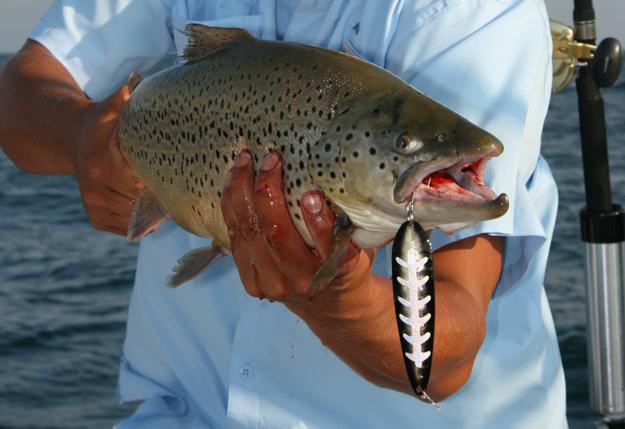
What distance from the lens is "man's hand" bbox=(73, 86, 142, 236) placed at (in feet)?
9.07

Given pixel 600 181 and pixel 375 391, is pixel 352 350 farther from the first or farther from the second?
pixel 600 181

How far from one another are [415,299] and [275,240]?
42 centimetres

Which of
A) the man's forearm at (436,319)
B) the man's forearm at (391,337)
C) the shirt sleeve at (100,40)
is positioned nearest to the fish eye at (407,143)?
the man's forearm at (436,319)

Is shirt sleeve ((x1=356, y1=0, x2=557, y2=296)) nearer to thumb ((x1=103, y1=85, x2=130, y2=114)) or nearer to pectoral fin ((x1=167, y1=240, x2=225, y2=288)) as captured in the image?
pectoral fin ((x1=167, y1=240, x2=225, y2=288))

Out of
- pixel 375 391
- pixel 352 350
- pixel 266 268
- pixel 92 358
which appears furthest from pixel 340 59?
pixel 92 358

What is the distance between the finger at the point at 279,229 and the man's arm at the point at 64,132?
0.56m

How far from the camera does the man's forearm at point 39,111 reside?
10.0 ft

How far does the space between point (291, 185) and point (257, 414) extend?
1009 mm

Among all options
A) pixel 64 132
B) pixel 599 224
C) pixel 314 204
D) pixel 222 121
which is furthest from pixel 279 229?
pixel 599 224

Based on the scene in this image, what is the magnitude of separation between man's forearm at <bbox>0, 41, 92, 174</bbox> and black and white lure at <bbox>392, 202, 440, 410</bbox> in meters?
1.23

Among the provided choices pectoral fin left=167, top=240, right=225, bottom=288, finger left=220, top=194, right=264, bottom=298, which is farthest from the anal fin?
finger left=220, top=194, right=264, bottom=298

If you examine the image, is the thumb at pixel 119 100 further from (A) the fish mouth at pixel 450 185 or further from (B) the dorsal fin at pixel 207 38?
(A) the fish mouth at pixel 450 185

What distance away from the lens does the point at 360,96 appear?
86.5 inches

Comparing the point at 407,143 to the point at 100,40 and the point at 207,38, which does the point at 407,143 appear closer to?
the point at 207,38
